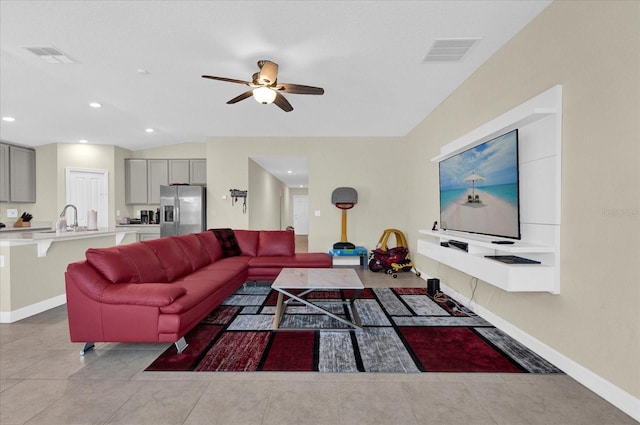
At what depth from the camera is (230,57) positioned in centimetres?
318

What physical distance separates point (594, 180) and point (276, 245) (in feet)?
12.9

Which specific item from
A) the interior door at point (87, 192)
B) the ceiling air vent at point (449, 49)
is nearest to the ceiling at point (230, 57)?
the ceiling air vent at point (449, 49)

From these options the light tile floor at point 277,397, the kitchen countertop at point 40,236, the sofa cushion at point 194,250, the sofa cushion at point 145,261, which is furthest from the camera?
the sofa cushion at point 194,250

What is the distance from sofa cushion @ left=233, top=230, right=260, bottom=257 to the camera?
4883 millimetres

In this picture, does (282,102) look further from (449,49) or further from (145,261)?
(145,261)

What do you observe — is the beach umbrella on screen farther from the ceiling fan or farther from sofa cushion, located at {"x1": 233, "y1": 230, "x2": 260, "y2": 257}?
sofa cushion, located at {"x1": 233, "y1": 230, "x2": 260, "y2": 257}

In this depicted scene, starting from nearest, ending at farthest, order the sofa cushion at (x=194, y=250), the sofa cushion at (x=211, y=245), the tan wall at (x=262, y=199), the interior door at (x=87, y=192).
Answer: the sofa cushion at (x=194, y=250) → the sofa cushion at (x=211, y=245) → the interior door at (x=87, y=192) → the tan wall at (x=262, y=199)

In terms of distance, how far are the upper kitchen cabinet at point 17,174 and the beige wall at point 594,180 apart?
336 inches

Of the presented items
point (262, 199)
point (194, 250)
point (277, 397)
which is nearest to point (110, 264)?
point (194, 250)

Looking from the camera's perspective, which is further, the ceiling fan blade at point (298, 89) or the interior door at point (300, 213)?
the interior door at point (300, 213)

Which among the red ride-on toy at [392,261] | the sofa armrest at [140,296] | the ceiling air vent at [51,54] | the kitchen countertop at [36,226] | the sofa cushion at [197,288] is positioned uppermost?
the ceiling air vent at [51,54]

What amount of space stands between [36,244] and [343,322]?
359cm

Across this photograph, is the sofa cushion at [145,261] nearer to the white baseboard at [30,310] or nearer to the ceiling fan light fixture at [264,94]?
the white baseboard at [30,310]

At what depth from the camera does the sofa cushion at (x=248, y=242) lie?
488 centimetres
